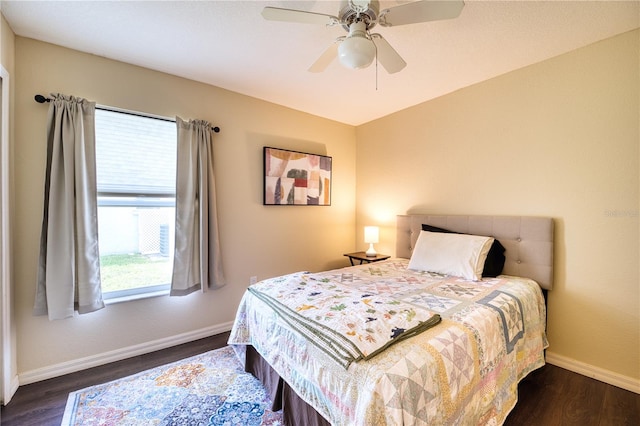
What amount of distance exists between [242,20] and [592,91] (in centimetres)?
260

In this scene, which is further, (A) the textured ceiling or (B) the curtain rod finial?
(B) the curtain rod finial

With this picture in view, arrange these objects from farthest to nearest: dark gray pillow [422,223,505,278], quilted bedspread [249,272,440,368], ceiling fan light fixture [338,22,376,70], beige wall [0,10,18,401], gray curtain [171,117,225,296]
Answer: gray curtain [171,117,225,296], dark gray pillow [422,223,505,278], beige wall [0,10,18,401], ceiling fan light fixture [338,22,376,70], quilted bedspread [249,272,440,368]

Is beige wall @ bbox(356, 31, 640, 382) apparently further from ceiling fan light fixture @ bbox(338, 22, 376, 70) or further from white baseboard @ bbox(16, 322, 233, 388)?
white baseboard @ bbox(16, 322, 233, 388)

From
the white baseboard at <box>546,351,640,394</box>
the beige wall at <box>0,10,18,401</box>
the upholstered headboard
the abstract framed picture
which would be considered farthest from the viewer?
the abstract framed picture

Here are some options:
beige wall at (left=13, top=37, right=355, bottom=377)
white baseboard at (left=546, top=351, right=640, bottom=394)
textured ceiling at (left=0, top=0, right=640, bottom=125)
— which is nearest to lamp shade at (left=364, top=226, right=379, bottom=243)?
beige wall at (left=13, top=37, right=355, bottom=377)

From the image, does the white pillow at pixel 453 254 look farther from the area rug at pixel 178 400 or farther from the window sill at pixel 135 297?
the window sill at pixel 135 297

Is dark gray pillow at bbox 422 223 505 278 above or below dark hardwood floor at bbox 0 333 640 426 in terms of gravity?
above

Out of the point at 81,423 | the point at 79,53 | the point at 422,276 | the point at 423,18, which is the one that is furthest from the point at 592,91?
the point at 81,423

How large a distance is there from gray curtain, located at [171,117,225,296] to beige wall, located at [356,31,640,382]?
2.45 metres

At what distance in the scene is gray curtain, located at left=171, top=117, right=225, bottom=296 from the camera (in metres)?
2.48

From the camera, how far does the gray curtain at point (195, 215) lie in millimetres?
2479

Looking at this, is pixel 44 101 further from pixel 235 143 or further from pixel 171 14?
pixel 235 143

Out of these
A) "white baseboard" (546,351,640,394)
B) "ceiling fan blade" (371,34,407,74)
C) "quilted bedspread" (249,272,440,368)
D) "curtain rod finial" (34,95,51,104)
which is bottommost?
"white baseboard" (546,351,640,394)

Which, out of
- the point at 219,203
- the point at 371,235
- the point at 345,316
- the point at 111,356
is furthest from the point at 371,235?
the point at 111,356
